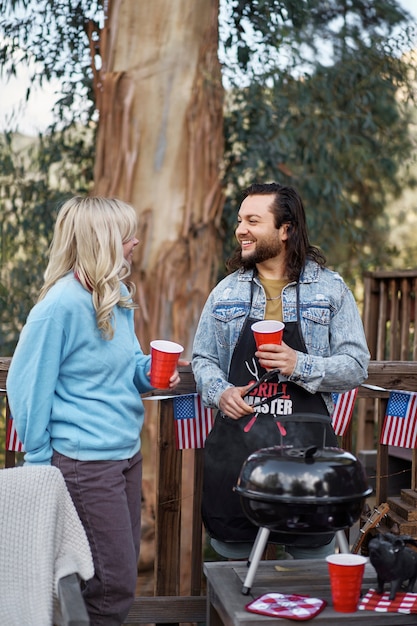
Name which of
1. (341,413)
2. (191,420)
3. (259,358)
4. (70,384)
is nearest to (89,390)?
(70,384)

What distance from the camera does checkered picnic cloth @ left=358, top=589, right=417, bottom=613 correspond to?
102 inches

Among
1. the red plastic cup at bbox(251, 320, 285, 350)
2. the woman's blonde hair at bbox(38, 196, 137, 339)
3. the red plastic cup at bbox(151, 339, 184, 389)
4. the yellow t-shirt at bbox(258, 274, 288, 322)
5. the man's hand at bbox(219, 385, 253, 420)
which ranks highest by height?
the woman's blonde hair at bbox(38, 196, 137, 339)

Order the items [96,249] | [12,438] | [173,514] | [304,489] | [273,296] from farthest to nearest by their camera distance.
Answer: [173,514] → [12,438] → [273,296] → [96,249] → [304,489]

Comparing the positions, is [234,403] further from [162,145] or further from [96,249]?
[162,145]

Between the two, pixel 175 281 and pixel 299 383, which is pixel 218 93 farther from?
pixel 299 383

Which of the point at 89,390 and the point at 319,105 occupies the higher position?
the point at 319,105

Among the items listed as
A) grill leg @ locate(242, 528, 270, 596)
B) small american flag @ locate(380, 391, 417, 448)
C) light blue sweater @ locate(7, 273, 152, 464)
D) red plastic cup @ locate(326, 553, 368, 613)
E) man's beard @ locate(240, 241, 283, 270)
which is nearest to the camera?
red plastic cup @ locate(326, 553, 368, 613)

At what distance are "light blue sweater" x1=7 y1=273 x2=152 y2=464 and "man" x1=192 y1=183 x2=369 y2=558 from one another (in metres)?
0.37

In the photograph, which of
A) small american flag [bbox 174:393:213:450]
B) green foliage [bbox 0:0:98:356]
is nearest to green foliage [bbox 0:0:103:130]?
green foliage [bbox 0:0:98:356]

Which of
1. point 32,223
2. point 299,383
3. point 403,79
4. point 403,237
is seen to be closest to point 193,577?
point 299,383

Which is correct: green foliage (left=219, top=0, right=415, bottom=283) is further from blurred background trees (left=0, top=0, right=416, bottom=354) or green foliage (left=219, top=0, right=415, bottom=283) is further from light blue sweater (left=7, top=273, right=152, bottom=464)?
light blue sweater (left=7, top=273, right=152, bottom=464)

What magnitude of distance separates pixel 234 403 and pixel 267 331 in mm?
304

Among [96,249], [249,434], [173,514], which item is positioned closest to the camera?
[96,249]

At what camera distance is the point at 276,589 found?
2781 millimetres
